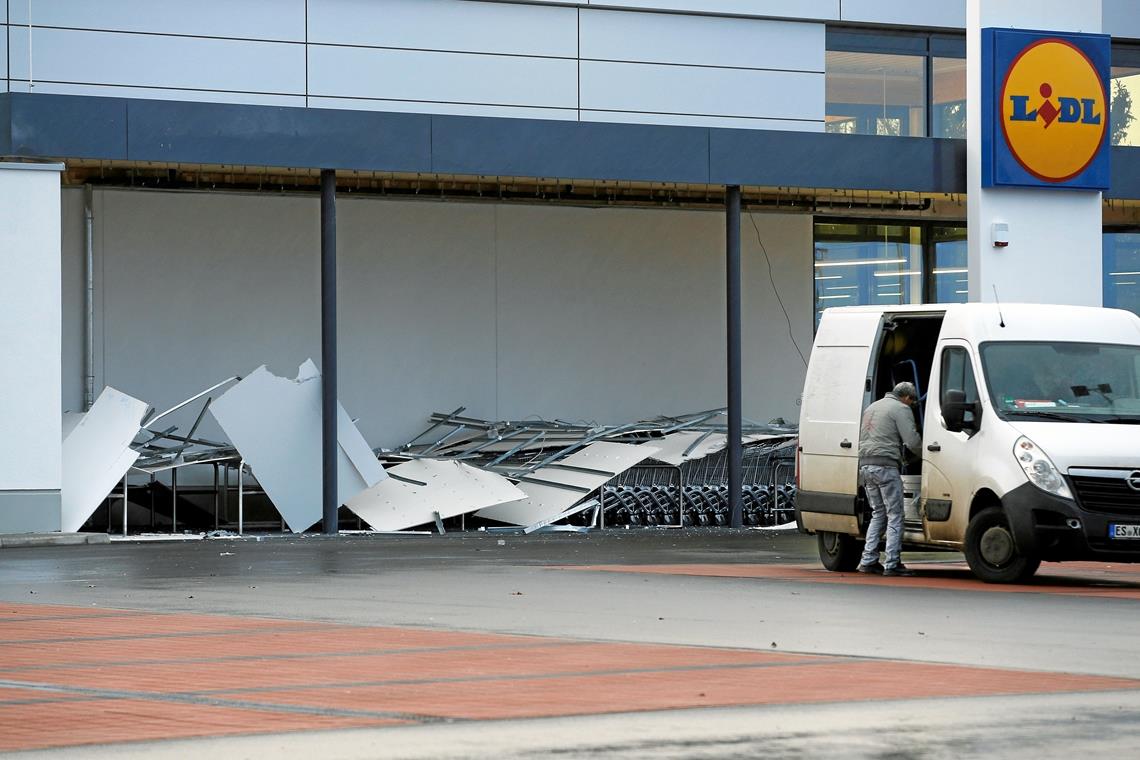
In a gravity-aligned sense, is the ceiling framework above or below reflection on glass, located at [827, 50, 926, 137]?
below

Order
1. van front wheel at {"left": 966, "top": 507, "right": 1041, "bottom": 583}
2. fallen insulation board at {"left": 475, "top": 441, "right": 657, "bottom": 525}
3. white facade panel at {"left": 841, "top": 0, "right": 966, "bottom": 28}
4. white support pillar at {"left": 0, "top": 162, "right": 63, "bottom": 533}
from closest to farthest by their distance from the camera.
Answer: van front wheel at {"left": 966, "top": 507, "right": 1041, "bottom": 583} < white support pillar at {"left": 0, "top": 162, "right": 63, "bottom": 533} < fallen insulation board at {"left": 475, "top": 441, "right": 657, "bottom": 525} < white facade panel at {"left": 841, "top": 0, "right": 966, "bottom": 28}

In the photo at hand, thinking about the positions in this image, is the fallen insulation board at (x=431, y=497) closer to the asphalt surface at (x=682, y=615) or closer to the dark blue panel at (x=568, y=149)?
the asphalt surface at (x=682, y=615)

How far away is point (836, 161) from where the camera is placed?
26594mm

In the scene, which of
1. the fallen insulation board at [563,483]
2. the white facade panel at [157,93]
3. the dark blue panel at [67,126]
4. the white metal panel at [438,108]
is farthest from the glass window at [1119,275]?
the dark blue panel at [67,126]

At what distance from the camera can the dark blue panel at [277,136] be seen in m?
23.3

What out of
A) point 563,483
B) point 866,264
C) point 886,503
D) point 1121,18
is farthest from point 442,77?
point 886,503

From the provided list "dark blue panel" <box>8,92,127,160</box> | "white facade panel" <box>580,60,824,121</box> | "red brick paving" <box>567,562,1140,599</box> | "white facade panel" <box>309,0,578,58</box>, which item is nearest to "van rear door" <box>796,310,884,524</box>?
"red brick paving" <box>567,562,1140,599</box>

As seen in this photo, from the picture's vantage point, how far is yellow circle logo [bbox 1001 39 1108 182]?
27109 millimetres

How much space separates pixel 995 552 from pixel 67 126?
41.2 ft

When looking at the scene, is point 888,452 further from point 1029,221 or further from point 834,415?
point 1029,221

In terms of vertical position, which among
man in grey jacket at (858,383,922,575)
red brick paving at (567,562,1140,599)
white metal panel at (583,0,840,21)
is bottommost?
red brick paving at (567,562,1140,599)

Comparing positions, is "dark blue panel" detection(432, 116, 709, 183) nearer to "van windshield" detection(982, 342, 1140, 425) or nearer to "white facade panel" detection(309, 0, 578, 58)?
"white facade panel" detection(309, 0, 578, 58)

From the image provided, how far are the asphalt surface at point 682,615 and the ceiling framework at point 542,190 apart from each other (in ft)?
19.8

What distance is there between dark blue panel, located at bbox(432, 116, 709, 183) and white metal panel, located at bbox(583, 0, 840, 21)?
5097mm
